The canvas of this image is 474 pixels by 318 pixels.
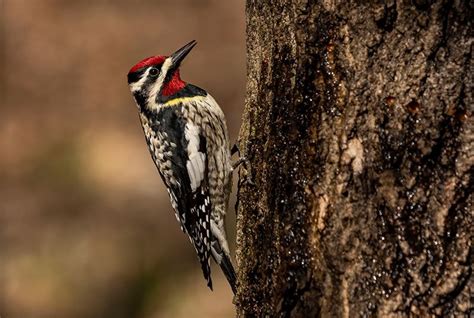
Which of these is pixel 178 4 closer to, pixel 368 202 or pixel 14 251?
pixel 14 251

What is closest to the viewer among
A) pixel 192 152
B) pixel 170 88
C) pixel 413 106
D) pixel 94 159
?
pixel 413 106

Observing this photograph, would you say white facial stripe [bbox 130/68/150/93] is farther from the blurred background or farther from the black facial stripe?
the blurred background

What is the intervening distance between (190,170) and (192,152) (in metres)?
0.10

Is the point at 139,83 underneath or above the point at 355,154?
underneath

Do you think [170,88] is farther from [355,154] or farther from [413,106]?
[413,106]

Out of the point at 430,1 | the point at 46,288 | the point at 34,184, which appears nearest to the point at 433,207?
the point at 430,1

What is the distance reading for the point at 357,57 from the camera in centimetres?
271

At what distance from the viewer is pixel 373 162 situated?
265 cm

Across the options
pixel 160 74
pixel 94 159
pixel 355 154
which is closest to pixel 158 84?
pixel 160 74

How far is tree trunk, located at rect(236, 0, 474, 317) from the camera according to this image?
2529 mm

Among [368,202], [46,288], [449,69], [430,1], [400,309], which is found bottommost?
[46,288]

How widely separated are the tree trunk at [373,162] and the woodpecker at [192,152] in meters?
1.43

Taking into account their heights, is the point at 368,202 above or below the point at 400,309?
above

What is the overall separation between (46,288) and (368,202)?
16.6 ft
